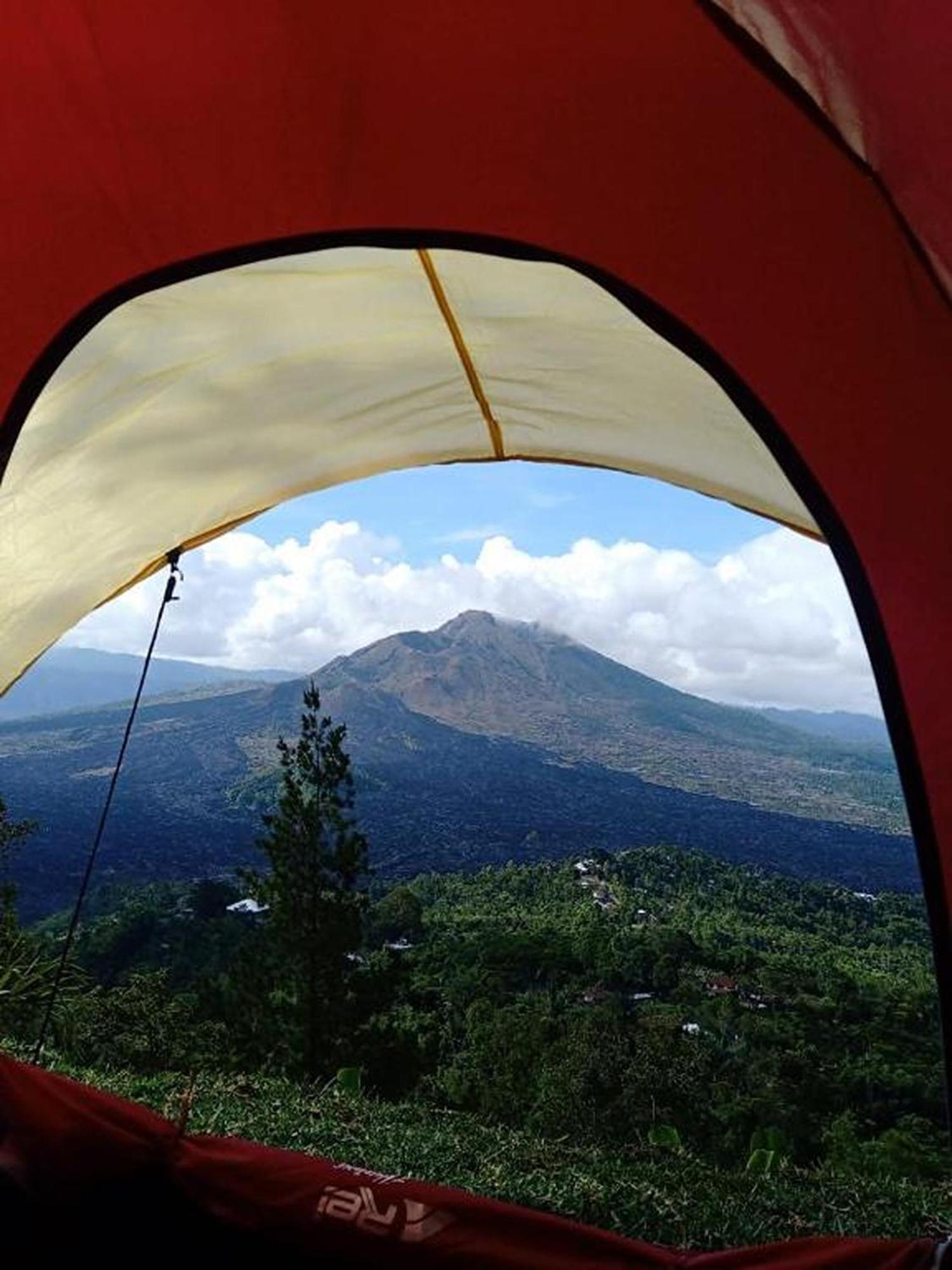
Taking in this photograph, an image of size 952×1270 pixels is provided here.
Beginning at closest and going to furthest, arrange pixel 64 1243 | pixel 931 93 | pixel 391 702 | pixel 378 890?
pixel 931 93 < pixel 64 1243 < pixel 378 890 < pixel 391 702

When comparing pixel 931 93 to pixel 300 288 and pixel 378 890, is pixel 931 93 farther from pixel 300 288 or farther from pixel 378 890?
pixel 378 890

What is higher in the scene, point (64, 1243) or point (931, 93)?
point (931, 93)

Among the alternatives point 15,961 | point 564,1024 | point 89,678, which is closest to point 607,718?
point 564,1024

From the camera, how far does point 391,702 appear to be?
70.8 meters

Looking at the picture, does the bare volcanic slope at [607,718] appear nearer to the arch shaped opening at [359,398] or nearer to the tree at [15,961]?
the tree at [15,961]

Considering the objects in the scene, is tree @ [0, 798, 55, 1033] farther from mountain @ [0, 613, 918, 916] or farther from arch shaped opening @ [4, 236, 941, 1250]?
mountain @ [0, 613, 918, 916]

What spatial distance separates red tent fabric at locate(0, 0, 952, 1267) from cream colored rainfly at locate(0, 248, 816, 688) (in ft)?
1.21

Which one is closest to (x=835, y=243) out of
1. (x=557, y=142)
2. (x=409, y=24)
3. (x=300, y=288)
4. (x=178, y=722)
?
(x=557, y=142)

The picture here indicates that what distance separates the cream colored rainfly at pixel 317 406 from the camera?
2307mm

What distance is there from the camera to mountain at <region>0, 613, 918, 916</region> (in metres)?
41.7

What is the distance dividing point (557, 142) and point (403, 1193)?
1822 millimetres

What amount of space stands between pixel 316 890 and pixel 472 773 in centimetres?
5006

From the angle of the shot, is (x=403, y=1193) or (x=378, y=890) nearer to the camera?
(x=403, y=1193)

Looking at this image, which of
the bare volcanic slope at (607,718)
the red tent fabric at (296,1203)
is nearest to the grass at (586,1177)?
the red tent fabric at (296,1203)
